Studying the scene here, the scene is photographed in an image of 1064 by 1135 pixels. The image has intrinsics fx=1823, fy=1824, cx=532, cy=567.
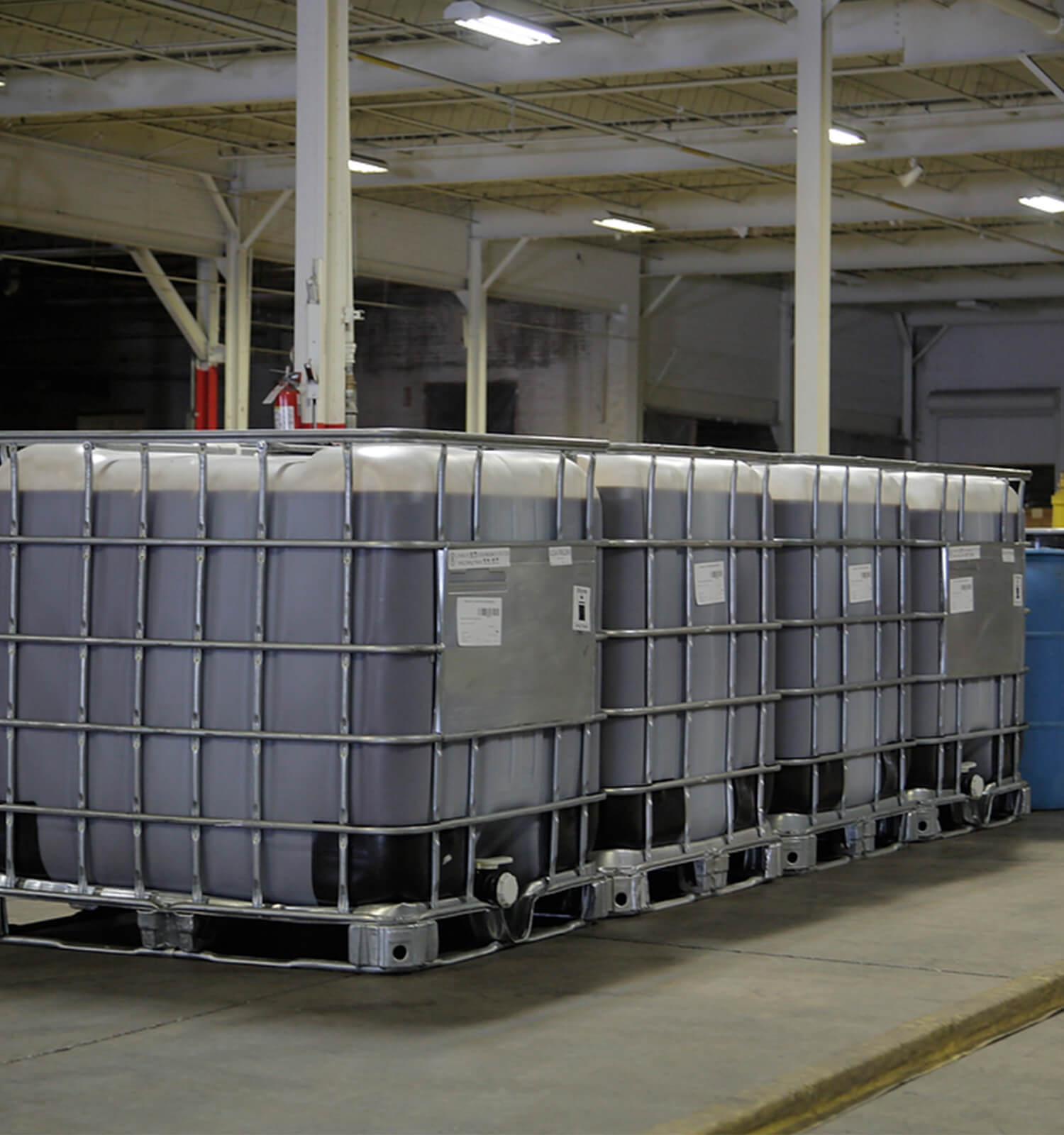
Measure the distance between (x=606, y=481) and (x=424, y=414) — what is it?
20.7 metres

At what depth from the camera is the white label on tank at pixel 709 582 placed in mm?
7129

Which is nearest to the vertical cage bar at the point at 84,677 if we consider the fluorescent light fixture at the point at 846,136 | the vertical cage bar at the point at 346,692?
the vertical cage bar at the point at 346,692

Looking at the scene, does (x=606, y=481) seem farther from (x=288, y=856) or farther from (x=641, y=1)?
(x=641, y=1)

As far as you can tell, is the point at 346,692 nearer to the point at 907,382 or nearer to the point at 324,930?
the point at 324,930

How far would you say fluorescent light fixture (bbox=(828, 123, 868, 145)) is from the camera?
63.5 ft

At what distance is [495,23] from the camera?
47.0 feet

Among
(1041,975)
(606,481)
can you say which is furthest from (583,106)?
(1041,975)

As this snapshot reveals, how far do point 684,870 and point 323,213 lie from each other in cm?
428

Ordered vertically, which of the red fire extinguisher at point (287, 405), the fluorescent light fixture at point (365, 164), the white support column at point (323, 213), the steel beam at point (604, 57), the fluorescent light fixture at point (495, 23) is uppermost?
the fluorescent light fixture at point (365, 164)

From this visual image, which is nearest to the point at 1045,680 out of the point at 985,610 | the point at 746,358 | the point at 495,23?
the point at 985,610

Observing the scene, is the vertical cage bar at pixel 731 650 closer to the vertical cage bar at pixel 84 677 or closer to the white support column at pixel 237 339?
the vertical cage bar at pixel 84 677

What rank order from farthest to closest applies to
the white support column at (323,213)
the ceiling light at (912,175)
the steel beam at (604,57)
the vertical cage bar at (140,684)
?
the ceiling light at (912,175) < the steel beam at (604,57) < the white support column at (323,213) < the vertical cage bar at (140,684)

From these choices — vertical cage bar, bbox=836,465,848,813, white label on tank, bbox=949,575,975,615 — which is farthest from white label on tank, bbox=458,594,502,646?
white label on tank, bbox=949,575,975,615

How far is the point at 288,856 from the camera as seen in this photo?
19.3 ft
